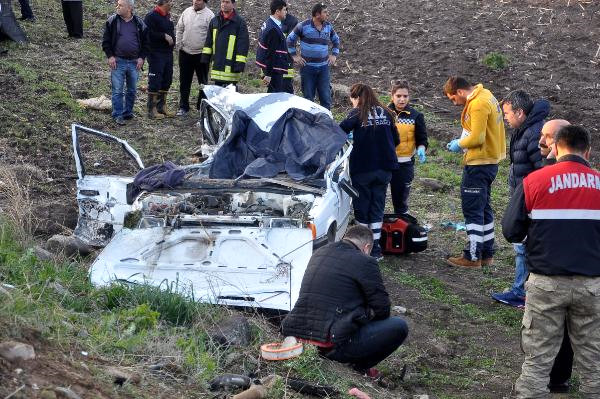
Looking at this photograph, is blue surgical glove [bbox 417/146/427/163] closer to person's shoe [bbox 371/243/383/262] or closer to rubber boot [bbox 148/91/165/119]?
person's shoe [bbox 371/243/383/262]

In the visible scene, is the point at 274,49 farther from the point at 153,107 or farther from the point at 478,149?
the point at 478,149

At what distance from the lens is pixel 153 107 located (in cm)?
1507

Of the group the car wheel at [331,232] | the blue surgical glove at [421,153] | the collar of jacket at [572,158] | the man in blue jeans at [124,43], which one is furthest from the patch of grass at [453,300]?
the man in blue jeans at [124,43]

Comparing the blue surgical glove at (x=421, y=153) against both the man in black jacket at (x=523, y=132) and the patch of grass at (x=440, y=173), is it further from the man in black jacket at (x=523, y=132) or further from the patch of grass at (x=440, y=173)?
the patch of grass at (x=440, y=173)

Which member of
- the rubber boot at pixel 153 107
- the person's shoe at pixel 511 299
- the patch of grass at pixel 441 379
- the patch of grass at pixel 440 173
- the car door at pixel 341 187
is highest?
the car door at pixel 341 187

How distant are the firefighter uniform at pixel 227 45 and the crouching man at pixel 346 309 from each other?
7.30 metres

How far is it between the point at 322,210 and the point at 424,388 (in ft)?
6.39

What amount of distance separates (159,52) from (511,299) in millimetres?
7239

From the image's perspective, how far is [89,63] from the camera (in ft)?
58.0

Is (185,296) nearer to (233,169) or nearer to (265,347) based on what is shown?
(265,347)

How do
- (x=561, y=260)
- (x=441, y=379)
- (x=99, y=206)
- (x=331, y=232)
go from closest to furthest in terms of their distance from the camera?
(x=561, y=260)
(x=441, y=379)
(x=331, y=232)
(x=99, y=206)

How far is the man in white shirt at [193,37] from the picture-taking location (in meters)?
14.4

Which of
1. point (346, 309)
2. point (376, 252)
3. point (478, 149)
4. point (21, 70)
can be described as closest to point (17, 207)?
point (376, 252)

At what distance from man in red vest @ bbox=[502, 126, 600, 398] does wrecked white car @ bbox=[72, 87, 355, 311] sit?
2001 millimetres
